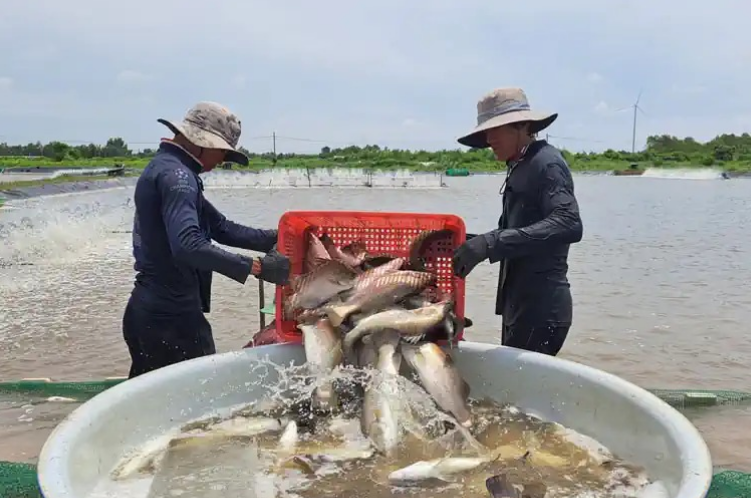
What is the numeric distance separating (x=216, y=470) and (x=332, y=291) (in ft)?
3.48

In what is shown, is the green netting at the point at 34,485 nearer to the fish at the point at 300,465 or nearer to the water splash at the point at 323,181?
the fish at the point at 300,465

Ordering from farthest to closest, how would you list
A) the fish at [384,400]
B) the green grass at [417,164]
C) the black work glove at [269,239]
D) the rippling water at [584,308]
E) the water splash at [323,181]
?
the green grass at [417,164], the water splash at [323,181], the rippling water at [584,308], the black work glove at [269,239], the fish at [384,400]

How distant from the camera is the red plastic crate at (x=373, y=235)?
3.54 m

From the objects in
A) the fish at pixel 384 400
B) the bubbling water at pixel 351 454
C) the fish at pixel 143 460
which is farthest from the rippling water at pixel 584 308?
the fish at pixel 384 400

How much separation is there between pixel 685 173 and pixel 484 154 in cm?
3086

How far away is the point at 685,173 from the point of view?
67625 millimetres

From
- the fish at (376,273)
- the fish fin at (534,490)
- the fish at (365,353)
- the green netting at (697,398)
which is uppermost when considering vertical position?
the fish at (376,273)

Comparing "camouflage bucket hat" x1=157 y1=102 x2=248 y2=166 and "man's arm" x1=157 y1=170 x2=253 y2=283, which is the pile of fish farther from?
"camouflage bucket hat" x1=157 y1=102 x2=248 y2=166

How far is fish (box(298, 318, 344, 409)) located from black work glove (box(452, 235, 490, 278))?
674mm

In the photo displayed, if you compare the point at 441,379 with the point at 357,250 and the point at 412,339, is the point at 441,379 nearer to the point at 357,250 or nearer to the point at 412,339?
the point at 412,339

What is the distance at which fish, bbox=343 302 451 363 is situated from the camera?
3.24m

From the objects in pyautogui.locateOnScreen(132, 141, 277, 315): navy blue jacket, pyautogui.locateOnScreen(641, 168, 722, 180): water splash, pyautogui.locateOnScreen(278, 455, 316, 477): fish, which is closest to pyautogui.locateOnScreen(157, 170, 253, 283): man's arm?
pyautogui.locateOnScreen(132, 141, 277, 315): navy blue jacket

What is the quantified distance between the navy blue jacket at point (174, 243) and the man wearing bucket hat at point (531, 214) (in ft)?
4.38

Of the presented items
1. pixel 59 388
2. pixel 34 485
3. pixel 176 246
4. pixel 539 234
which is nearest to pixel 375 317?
pixel 539 234
